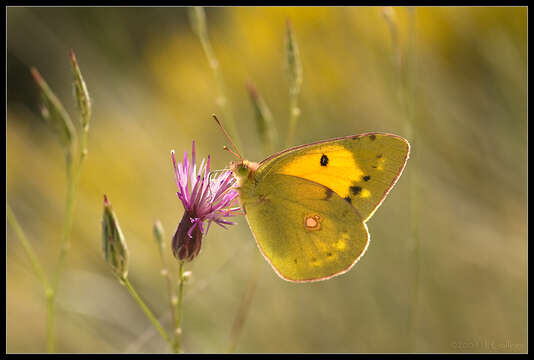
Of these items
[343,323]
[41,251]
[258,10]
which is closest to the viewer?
[343,323]

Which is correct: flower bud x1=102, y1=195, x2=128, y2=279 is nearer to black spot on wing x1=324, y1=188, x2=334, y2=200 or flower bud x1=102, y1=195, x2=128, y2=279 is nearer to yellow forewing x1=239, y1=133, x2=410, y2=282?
yellow forewing x1=239, y1=133, x2=410, y2=282

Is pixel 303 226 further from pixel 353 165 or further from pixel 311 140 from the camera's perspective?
pixel 311 140

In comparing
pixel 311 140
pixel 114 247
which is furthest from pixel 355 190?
pixel 311 140

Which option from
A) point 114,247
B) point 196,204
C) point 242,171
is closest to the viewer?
point 114,247

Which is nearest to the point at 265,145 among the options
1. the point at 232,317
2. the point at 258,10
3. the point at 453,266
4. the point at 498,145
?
the point at 232,317

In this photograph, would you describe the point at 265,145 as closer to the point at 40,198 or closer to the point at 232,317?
the point at 232,317

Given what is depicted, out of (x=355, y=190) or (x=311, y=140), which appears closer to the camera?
(x=355, y=190)

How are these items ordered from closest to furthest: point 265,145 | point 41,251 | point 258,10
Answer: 1. point 265,145
2. point 41,251
3. point 258,10
